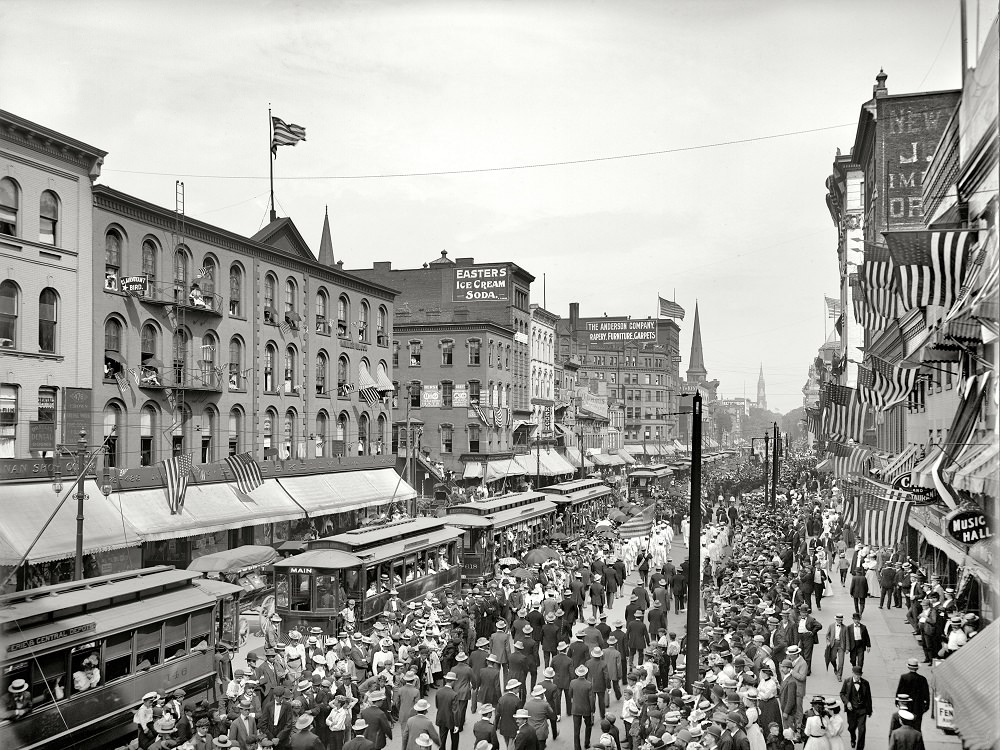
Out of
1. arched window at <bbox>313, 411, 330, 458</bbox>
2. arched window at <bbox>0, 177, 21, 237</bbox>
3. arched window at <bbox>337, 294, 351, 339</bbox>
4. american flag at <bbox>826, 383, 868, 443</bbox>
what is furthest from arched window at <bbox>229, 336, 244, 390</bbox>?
american flag at <bbox>826, 383, 868, 443</bbox>

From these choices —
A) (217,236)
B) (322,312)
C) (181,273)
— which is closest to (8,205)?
(181,273)

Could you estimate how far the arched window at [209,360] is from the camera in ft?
121

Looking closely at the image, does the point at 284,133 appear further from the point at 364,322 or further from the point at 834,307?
the point at 834,307

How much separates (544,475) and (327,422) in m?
30.1

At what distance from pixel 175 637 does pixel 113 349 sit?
18634 millimetres

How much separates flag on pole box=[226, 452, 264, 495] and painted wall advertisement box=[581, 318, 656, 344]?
330 feet

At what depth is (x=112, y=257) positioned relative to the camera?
32500 millimetres

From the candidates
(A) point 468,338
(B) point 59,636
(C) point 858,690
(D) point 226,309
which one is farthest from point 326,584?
(A) point 468,338

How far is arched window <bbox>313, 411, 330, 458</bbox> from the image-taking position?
45.9 m

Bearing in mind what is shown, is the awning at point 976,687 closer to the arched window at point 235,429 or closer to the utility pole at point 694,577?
the utility pole at point 694,577

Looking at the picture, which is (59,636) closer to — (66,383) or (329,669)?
(329,669)

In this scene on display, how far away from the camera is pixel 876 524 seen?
864 inches

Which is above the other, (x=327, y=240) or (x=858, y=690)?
(x=327, y=240)

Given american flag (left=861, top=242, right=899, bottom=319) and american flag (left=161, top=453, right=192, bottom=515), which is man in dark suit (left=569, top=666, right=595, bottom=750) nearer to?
american flag (left=861, top=242, right=899, bottom=319)
